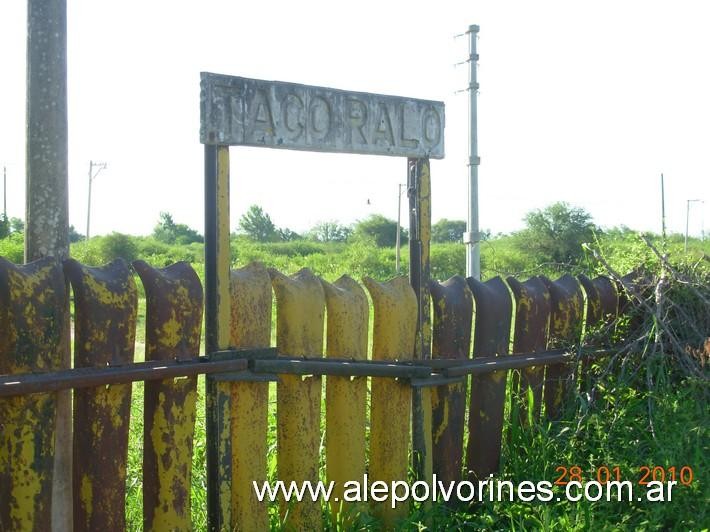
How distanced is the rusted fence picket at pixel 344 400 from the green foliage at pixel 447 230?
159 feet

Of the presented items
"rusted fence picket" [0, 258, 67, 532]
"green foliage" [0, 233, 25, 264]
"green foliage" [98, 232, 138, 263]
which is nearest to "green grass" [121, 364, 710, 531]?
"rusted fence picket" [0, 258, 67, 532]

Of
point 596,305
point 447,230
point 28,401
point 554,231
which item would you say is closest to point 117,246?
point 554,231

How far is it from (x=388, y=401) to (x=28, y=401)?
1648 millimetres

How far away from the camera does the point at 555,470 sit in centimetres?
416

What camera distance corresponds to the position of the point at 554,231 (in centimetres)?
3194

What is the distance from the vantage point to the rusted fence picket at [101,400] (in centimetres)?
308

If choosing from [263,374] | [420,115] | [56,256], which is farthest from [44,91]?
[420,115]

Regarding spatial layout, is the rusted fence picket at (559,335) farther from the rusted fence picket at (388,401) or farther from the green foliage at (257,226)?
the green foliage at (257,226)

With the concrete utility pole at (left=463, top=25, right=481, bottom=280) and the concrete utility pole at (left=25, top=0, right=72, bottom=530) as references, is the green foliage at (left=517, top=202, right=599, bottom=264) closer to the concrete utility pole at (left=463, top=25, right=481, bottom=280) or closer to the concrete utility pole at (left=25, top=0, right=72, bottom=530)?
the concrete utility pole at (left=463, top=25, right=481, bottom=280)

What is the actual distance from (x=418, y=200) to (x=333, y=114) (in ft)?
2.05

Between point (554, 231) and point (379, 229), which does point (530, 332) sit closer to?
point (554, 231)

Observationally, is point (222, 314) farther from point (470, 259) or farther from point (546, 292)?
point (470, 259)

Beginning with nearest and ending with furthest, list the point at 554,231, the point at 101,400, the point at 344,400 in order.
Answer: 1. the point at 101,400
2. the point at 344,400
3. the point at 554,231

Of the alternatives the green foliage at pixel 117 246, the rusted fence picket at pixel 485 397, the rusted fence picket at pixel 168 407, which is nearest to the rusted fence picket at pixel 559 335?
the rusted fence picket at pixel 485 397
